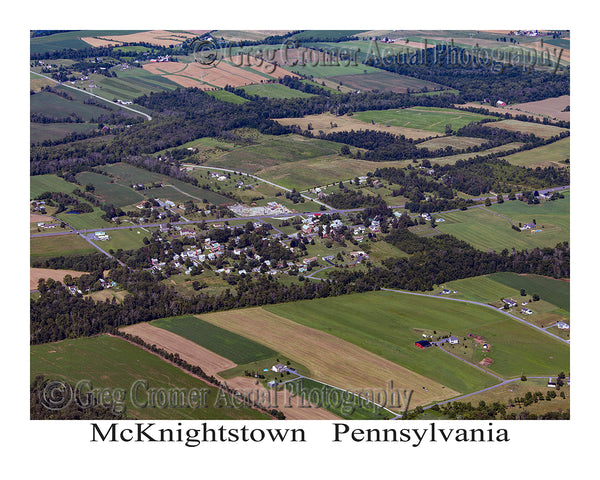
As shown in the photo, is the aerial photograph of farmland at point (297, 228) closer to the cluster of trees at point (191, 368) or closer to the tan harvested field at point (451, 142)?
the cluster of trees at point (191, 368)

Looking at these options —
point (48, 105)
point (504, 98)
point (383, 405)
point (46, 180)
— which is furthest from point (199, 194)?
point (504, 98)

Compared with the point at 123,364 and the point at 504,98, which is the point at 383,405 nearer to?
the point at 123,364

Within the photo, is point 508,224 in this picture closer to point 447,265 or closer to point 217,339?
point 447,265

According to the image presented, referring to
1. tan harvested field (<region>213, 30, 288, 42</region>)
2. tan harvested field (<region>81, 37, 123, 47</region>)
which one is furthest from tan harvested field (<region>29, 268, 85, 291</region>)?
tan harvested field (<region>81, 37, 123, 47</region>)

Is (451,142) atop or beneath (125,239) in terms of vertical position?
atop

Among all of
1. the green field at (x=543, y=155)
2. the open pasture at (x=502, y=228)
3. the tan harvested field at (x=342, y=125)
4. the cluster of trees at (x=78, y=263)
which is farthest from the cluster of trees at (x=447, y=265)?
the tan harvested field at (x=342, y=125)

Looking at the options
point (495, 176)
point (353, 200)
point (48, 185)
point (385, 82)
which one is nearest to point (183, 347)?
point (353, 200)

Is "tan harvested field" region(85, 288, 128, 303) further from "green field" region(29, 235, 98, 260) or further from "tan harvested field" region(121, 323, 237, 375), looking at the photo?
"green field" region(29, 235, 98, 260)
